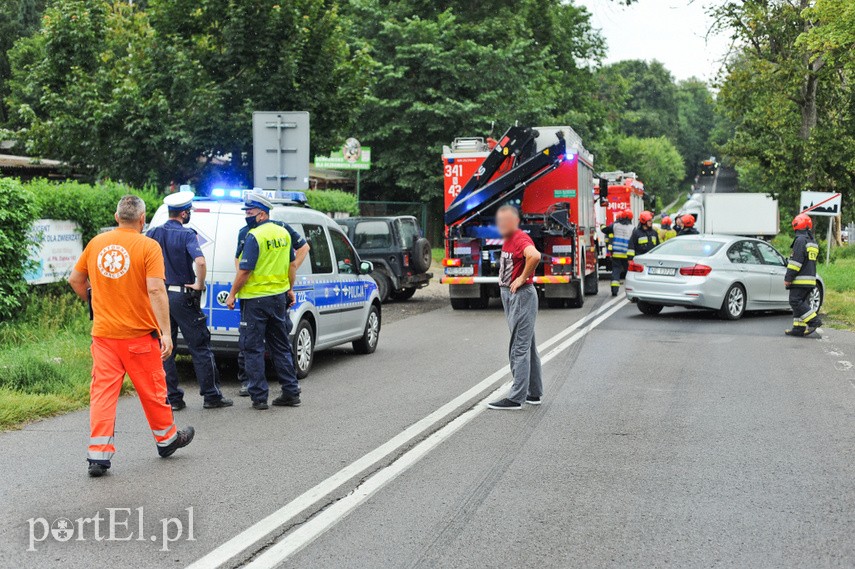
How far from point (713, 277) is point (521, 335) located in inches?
354

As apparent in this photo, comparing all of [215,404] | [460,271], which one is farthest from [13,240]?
[460,271]

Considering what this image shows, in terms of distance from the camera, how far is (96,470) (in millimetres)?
6418

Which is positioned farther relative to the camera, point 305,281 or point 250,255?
point 305,281

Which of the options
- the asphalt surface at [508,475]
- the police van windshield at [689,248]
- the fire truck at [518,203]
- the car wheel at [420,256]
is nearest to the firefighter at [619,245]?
the fire truck at [518,203]

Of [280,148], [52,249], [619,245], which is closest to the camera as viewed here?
[52,249]

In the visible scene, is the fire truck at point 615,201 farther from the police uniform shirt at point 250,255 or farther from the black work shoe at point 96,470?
the black work shoe at point 96,470

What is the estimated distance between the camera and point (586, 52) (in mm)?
47719

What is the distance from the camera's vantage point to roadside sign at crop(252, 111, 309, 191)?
Result: 1603 cm

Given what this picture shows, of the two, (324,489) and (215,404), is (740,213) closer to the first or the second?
(215,404)

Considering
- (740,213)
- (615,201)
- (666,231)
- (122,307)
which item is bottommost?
(122,307)

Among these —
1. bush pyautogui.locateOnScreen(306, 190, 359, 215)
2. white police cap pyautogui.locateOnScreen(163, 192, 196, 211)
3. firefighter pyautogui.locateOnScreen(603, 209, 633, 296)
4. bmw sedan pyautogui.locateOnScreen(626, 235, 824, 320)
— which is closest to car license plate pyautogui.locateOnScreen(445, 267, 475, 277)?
bmw sedan pyautogui.locateOnScreen(626, 235, 824, 320)

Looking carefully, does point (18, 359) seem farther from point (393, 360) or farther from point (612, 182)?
point (612, 182)

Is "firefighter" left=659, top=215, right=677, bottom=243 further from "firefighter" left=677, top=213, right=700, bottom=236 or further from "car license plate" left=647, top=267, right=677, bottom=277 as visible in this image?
"car license plate" left=647, top=267, right=677, bottom=277

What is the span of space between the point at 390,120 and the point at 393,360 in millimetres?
24960
